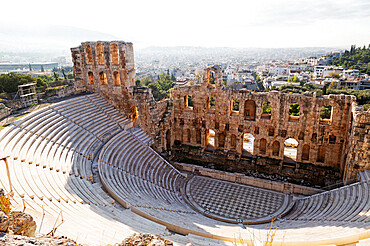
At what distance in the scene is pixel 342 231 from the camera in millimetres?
12391

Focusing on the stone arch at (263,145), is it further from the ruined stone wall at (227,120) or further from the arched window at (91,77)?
the arched window at (91,77)

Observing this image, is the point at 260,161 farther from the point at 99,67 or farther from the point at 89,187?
the point at 99,67

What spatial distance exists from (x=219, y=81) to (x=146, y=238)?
71.3 feet

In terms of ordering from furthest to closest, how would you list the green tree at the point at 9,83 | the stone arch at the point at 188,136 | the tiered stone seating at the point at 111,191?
the green tree at the point at 9,83, the stone arch at the point at 188,136, the tiered stone seating at the point at 111,191

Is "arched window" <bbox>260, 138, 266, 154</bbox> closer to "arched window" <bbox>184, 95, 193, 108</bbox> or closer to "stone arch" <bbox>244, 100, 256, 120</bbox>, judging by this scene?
"stone arch" <bbox>244, 100, 256, 120</bbox>

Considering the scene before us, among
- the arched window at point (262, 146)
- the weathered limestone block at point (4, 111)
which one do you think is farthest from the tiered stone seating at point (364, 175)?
the weathered limestone block at point (4, 111)

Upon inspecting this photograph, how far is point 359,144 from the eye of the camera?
61.2 ft

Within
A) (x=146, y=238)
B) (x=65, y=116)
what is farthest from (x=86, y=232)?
(x=65, y=116)

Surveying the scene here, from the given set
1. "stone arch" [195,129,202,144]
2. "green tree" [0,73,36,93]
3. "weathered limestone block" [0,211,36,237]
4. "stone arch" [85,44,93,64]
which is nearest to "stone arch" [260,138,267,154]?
"stone arch" [195,129,202,144]

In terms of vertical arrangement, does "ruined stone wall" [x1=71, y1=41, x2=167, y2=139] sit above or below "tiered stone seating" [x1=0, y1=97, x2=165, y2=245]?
above

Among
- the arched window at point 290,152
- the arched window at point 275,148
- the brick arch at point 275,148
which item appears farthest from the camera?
the arched window at point 290,152

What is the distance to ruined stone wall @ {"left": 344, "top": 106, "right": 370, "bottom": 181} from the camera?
18.5m

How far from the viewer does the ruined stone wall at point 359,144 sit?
18478mm

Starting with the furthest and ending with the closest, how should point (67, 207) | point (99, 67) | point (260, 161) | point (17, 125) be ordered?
1. point (99, 67)
2. point (260, 161)
3. point (17, 125)
4. point (67, 207)
